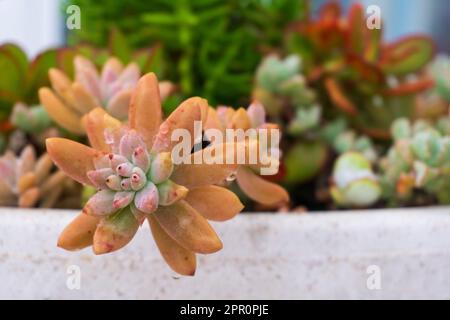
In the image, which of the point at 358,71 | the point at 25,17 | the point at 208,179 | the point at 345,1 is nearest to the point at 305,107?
the point at 358,71

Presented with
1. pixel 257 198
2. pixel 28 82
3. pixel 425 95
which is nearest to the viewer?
pixel 257 198

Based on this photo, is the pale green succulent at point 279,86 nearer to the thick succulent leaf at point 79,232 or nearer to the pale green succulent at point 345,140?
the pale green succulent at point 345,140

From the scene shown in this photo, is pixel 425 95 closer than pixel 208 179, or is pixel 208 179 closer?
pixel 208 179

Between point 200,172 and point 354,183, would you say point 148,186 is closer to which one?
point 200,172

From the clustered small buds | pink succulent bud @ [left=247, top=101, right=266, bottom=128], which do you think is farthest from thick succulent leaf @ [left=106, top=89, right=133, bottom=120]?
pink succulent bud @ [left=247, top=101, right=266, bottom=128]

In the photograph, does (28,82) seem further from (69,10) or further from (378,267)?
(378,267)

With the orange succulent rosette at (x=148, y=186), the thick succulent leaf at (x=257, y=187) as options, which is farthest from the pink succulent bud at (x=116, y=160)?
the thick succulent leaf at (x=257, y=187)

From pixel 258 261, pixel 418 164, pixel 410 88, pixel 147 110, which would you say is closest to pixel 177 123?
pixel 147 110
